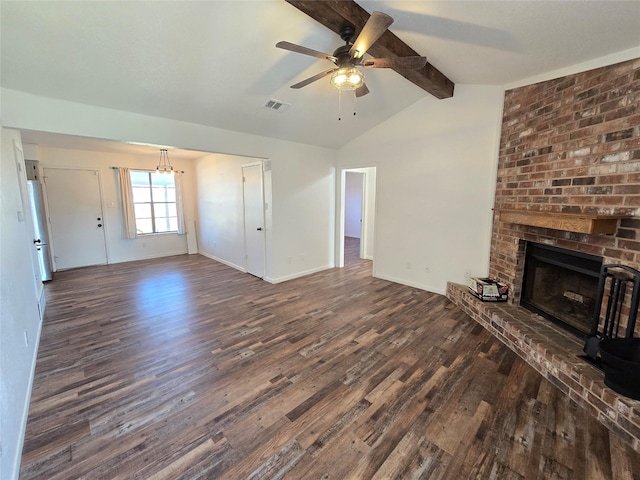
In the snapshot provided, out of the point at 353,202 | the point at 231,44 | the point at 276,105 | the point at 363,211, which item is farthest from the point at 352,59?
the point at 353,202

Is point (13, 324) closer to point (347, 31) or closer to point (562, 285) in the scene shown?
point (347, 31)

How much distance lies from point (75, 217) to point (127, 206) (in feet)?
3.00

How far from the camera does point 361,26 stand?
2.18m

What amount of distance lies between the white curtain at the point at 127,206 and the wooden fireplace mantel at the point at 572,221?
7.05 meters

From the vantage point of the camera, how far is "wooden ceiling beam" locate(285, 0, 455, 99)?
1963 mm

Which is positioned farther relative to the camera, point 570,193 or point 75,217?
point 75,217

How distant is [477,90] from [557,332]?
116 inches

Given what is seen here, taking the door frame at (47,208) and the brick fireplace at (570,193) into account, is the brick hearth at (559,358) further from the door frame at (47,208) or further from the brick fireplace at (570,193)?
the door frame at (47,208)

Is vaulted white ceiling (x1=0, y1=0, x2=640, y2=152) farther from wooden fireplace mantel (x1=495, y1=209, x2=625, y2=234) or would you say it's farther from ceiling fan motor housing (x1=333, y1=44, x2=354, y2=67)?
wooden fireplace mantel (x1=495, y1=209, x2=625, y2=234)

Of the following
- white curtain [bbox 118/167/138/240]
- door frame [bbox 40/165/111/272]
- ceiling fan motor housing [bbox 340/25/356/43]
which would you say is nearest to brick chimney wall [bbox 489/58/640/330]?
ceiling fan motor housing [bbox 340/25/356/43]

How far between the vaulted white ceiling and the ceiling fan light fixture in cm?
51

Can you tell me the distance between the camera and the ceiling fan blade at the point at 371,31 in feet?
5.26

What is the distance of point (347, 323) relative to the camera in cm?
320

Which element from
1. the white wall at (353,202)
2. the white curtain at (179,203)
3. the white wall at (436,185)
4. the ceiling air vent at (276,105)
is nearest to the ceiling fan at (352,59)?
the ceiling air vent at (276,105)
